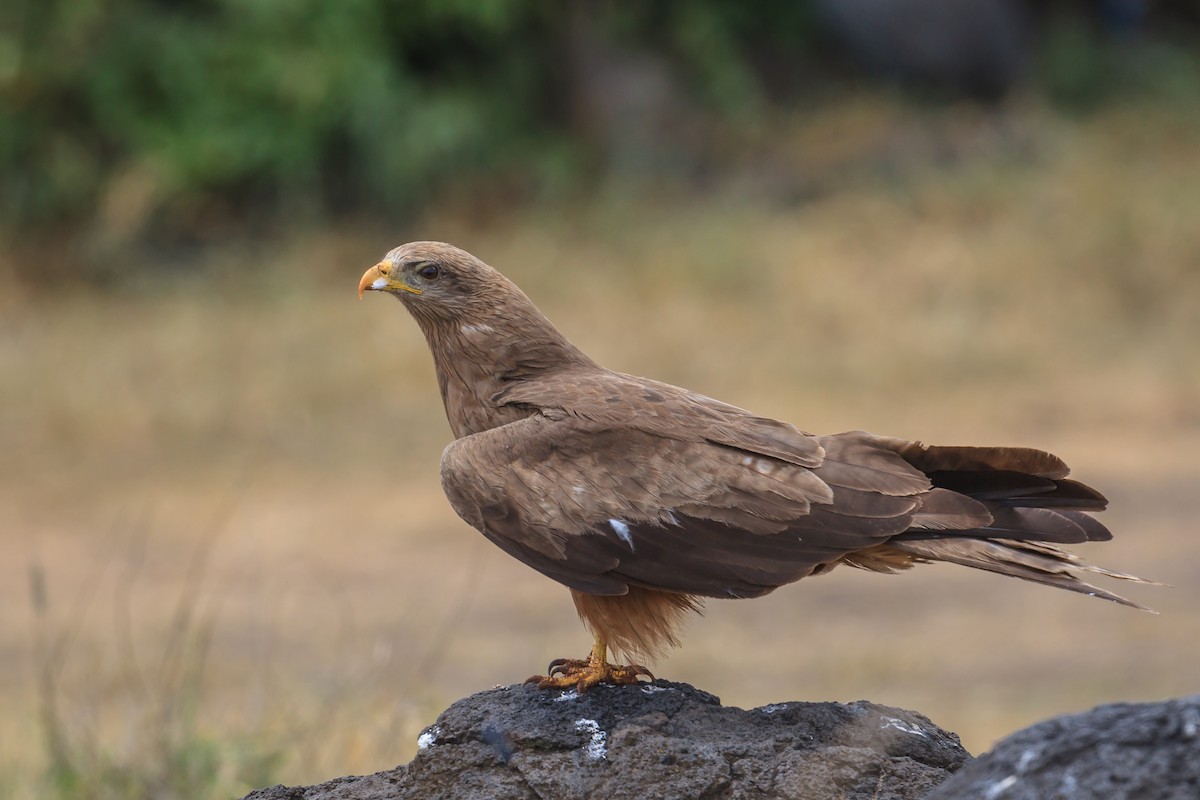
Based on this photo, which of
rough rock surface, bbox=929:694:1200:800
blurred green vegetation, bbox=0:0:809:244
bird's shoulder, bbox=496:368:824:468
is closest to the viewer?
rough rock surface, bbox=929:694:1200:800

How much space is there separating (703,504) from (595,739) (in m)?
0.54

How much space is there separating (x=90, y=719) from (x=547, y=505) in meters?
2.53

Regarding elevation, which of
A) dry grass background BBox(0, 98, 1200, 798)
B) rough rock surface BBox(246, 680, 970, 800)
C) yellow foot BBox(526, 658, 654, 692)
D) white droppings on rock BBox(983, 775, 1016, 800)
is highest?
dry grass background BBox(0, 98, 1200, 798)

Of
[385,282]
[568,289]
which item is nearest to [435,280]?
[385,282]

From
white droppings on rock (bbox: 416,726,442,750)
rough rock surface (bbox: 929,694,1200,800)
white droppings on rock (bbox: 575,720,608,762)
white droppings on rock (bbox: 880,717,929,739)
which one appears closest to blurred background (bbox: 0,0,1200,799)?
white droppings on rock (bbox: 416,726,442,750)

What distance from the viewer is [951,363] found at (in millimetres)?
11305

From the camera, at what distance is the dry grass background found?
6.75 meters

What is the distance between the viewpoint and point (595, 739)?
114 inches

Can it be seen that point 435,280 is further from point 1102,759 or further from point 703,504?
point 1102,759

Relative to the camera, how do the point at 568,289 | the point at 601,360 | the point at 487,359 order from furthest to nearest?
the point at 568,289
the point at 601,360
the point at 487,359

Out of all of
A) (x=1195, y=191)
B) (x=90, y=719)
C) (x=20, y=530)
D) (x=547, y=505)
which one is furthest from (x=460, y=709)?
(x=1195, y=191)

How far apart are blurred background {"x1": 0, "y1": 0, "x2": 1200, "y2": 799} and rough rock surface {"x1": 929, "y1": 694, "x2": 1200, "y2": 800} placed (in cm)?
383

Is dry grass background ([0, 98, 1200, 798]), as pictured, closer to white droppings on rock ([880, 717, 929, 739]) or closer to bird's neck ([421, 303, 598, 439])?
bird's neck ([421, 303, 598, 439])

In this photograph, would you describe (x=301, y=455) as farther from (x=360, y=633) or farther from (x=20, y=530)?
(x=360, y=633)
